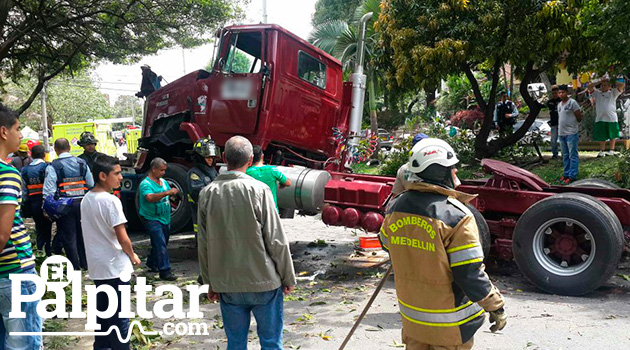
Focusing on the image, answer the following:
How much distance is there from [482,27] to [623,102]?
5082mm

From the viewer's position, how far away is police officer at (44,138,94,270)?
609 cm

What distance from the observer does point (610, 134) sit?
10.3 metres

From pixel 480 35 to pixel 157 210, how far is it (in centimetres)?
747

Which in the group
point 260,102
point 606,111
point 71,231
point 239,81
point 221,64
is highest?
point 221,64

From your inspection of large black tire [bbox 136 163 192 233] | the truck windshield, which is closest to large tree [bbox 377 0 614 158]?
the truck windshield

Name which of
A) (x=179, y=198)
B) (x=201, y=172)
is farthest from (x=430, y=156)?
(x=179, y=198)

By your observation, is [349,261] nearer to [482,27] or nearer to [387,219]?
Answer: [387,219]

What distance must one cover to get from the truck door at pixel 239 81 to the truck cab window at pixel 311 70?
0.75 m

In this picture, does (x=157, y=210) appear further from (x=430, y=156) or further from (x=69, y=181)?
(x=430, y=156)

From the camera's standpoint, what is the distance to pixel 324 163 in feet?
27.1

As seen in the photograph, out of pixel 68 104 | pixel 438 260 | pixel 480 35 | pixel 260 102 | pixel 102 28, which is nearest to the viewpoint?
pixel 438 260

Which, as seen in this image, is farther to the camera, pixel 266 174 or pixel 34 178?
pixel 34 178

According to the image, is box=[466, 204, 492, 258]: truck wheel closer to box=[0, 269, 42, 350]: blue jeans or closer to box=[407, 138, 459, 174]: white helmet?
box=[407, 138, 459, 174]: white helmet

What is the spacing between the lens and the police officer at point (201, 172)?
22.5ft
